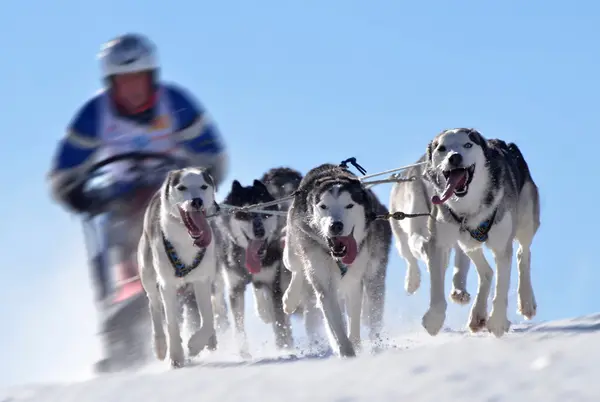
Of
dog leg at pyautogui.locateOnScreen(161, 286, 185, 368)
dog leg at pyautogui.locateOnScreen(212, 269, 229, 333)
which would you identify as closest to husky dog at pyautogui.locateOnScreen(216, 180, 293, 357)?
dog leg at pyautogui.locateOnScreen(212, 269, 229, 333)

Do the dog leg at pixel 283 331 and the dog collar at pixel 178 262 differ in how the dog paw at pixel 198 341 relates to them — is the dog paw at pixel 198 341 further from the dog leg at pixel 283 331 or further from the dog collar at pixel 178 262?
the dog leg at pixel 283 331

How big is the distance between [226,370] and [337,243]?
5.12ft

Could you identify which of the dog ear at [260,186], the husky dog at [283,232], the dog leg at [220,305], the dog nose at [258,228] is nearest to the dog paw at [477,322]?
the husky dog at [283,232]

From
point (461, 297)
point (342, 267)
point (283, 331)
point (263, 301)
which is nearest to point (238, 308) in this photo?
point (263, 301)

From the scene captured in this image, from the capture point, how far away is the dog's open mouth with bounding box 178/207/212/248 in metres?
9.58

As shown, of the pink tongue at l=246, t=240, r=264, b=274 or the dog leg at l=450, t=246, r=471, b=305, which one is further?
the pink tongue at l=246, t=240, r=264, b=274

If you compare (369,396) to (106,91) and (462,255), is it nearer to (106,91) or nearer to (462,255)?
(462,255)

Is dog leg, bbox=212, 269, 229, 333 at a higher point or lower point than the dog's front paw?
lower

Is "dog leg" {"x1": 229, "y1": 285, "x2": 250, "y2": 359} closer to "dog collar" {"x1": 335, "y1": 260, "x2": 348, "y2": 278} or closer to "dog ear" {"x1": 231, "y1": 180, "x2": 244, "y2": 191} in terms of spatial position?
"dog ear" {"x1": 231, "y1": 180, "x2": 244, "y2": 191}

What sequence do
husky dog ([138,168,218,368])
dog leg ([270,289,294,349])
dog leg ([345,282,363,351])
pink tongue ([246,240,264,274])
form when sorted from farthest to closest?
pink tongue ([246,240,264,274]) < dog leg ([270,289,294,349]) < husky dog ([138,168,218,368]) < dog leg ([345,282,363,351])

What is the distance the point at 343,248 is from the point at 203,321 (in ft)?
4.81

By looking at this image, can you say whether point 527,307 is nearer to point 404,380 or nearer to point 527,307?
point 527,307

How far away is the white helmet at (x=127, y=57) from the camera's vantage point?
460 inches

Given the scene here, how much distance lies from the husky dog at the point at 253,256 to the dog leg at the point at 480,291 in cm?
295
